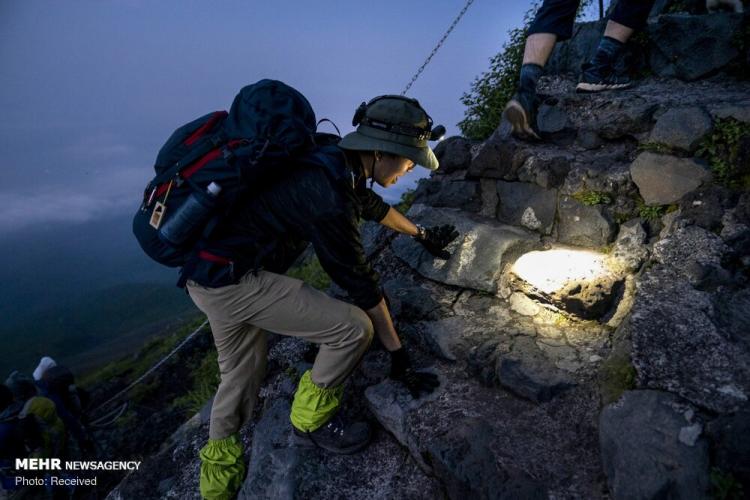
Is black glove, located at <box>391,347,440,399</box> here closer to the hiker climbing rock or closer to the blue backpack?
the hiker climbing rock

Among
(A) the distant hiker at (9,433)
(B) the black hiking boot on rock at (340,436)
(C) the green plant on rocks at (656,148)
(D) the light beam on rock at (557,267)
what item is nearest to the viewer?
(B) the black hiking boot on rock at (340,436)

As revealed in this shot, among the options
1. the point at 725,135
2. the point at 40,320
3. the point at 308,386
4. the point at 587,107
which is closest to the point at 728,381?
the point at 725,135

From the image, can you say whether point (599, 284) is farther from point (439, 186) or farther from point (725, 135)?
point (439, 186)

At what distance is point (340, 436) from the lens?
327 centimetres

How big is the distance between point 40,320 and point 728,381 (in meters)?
166

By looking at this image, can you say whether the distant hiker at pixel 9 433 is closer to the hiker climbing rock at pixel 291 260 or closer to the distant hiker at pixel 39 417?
the distant hiker at pixel 39 417

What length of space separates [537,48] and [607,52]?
1.07 metres

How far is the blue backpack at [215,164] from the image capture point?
2500mm

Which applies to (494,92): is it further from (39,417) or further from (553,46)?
(39,417)

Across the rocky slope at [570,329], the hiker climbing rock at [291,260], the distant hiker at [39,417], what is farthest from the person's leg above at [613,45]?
the distant hiker at [39,417]

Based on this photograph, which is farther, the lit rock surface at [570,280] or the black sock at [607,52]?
the black sock at [607,52]

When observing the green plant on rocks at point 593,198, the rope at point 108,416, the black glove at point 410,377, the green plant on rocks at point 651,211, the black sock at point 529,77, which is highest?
the black sock at point 529,77

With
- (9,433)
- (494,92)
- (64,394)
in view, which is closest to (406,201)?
(494,92)

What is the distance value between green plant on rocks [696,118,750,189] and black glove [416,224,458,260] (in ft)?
8.57
